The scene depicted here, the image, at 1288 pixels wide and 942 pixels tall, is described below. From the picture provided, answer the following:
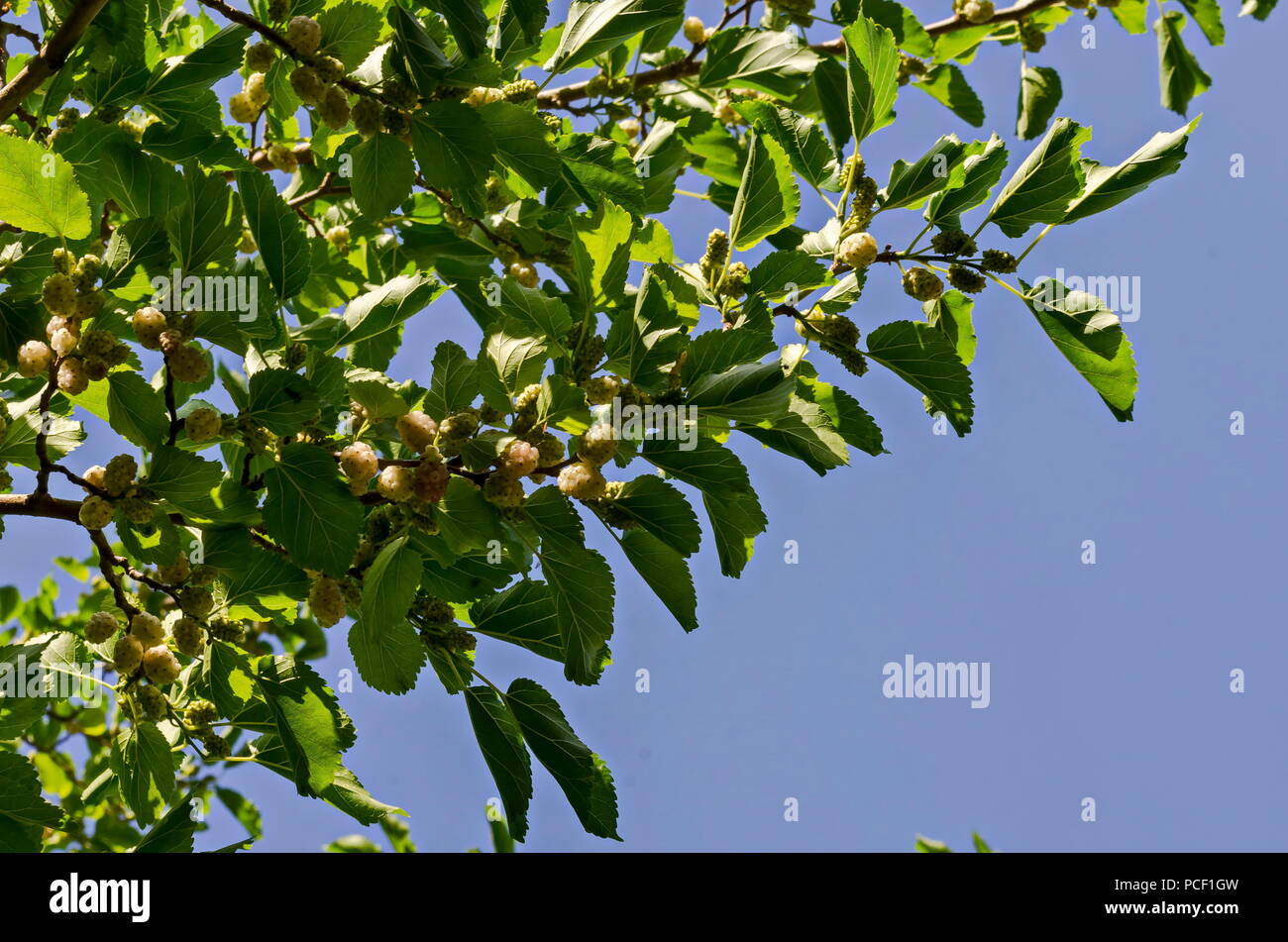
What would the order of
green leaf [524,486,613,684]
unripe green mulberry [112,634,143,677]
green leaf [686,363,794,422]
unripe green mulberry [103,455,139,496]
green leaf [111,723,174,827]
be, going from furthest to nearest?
1. green leaf [111,723,174,827]
2. unripe green mulberry [112,634,143,677]
3. unripe green mulberry [103,455,139,496]
4. green leaf [524,486,613,684]
5. green leaf [686,363,794,422]

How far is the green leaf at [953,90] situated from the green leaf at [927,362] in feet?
6.27

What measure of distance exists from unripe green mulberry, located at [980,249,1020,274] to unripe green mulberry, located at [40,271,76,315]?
1995 millimetres

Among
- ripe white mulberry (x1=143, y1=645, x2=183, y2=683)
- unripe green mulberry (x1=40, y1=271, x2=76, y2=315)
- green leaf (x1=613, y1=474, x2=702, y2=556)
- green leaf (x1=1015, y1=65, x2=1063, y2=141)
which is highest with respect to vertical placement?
green leaf (x1=1015, y1=65, x2=1063, y2=141)

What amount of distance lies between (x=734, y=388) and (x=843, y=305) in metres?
0.61

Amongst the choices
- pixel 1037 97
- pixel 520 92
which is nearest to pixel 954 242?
pixel 520 92

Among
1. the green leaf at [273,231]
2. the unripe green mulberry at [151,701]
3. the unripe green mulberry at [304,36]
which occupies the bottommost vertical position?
the unripe green mulberry at [151,701]

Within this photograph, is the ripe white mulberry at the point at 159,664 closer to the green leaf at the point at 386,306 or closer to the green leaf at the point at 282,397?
the green leaf at the point at 282,397

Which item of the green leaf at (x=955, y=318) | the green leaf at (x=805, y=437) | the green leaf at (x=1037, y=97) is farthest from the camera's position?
the green leaf at (x=1037, y=97)

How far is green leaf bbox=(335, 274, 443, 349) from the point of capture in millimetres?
2367

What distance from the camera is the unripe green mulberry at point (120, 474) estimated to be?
2117 millimetres

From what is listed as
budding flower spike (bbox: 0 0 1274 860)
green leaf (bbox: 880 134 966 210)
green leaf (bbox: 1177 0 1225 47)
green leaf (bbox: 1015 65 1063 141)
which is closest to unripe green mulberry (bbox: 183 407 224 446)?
budding flower spike (bbox: 0 0 1274 860)

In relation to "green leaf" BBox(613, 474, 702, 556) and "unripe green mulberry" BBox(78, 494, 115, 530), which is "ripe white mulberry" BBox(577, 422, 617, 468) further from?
"unripe green mulberry" BBox(78, 494, 115, 530)

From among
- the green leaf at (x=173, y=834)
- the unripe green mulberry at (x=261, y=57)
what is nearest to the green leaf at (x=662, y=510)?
the green leaf at (x=173, y=834)

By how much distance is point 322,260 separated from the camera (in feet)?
10.7
